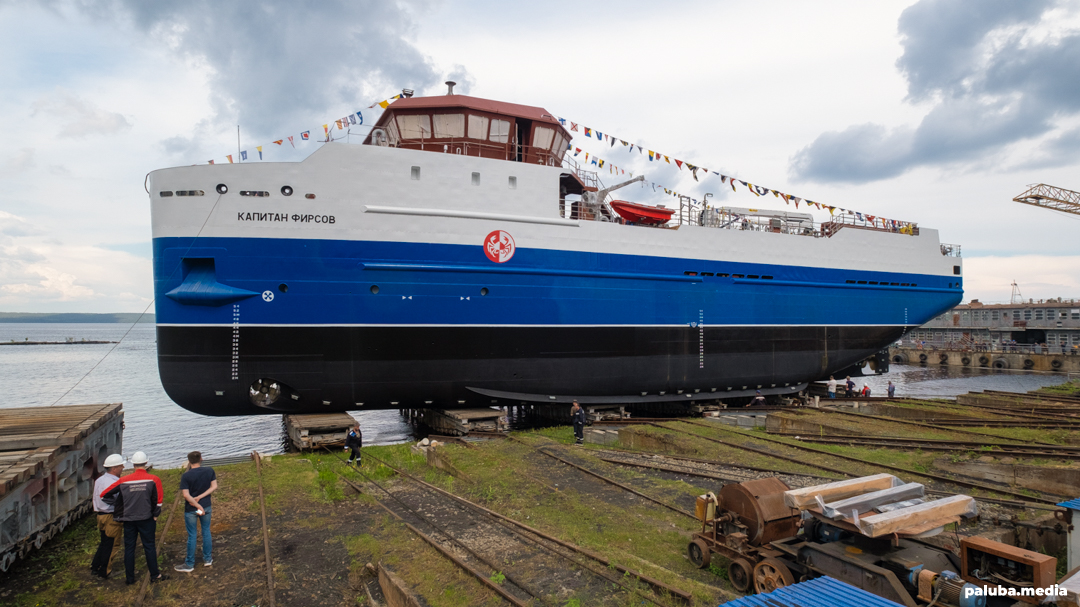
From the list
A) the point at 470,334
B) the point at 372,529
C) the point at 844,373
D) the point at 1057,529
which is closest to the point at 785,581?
the point at 1057,529

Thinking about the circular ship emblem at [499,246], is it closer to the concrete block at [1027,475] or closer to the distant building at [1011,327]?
the concrete block at [1027,475]

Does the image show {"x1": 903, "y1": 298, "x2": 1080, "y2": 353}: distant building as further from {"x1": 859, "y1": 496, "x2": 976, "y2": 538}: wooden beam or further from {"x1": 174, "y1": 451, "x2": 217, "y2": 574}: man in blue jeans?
{"x1": 174, "y1": 451, "x2": 217, "y2": 574}: man in blue jeans

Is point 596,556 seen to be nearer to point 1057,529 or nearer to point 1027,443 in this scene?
point 1057,529

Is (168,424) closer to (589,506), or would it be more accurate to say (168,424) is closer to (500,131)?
(500,131)

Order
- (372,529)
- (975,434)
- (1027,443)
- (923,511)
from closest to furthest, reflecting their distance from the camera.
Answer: (923,511), (372,529), (1027,443), (975,434)

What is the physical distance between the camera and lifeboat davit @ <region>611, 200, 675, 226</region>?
15922mm

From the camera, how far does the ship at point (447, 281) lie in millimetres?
12164

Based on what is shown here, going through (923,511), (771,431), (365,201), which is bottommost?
(771,431)

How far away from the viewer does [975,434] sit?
12453 mm

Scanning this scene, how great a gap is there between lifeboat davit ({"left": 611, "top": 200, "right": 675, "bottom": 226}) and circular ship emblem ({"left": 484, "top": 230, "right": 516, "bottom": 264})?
12.8 feet

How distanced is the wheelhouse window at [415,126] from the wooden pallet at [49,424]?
9.33 metres

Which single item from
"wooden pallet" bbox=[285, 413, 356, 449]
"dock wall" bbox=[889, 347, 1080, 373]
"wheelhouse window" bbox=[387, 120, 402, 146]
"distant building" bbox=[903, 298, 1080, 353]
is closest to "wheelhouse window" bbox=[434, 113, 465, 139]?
"wheelhouse window" bbox=[387, 120, 402, 146]

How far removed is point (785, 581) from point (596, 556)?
194 centimetres

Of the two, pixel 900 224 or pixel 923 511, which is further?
pixel 900 224
